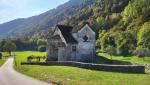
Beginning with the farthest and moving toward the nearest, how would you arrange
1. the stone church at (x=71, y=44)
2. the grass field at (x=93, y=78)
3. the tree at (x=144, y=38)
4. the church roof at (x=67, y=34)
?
1. the tree at (x=144, y=38)
2. the church roof at (x=67, y=34)
3. the stone church at (x=71, y=44)
4. the grass field at (x=93, y=78)

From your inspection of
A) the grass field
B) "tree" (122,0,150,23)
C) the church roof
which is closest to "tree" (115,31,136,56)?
the church roof

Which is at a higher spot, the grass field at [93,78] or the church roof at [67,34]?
the church roof at [67,34]

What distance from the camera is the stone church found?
7138 centimetres

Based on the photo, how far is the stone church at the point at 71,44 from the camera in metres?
71.4

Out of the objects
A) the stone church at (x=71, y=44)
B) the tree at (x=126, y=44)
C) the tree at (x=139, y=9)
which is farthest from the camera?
the tree at (x=139, y=9)

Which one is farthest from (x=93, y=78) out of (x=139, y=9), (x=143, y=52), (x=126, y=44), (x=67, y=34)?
(x=139, y=9)

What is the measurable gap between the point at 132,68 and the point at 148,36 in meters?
46.0

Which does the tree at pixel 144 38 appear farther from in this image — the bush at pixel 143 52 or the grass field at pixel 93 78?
the grass field at pixel 93 78

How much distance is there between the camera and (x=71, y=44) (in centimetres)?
7200

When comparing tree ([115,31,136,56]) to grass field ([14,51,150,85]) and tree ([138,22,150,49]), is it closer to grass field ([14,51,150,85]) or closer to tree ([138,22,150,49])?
tree ([138,22,150,49])

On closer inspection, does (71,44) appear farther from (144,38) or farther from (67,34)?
(144,38)

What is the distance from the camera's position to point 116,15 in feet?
547

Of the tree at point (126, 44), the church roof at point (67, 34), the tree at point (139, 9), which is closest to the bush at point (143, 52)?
the tree at point (126, 44)

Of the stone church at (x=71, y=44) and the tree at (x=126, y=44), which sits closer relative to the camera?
the stone church at (x=71, y=44)
